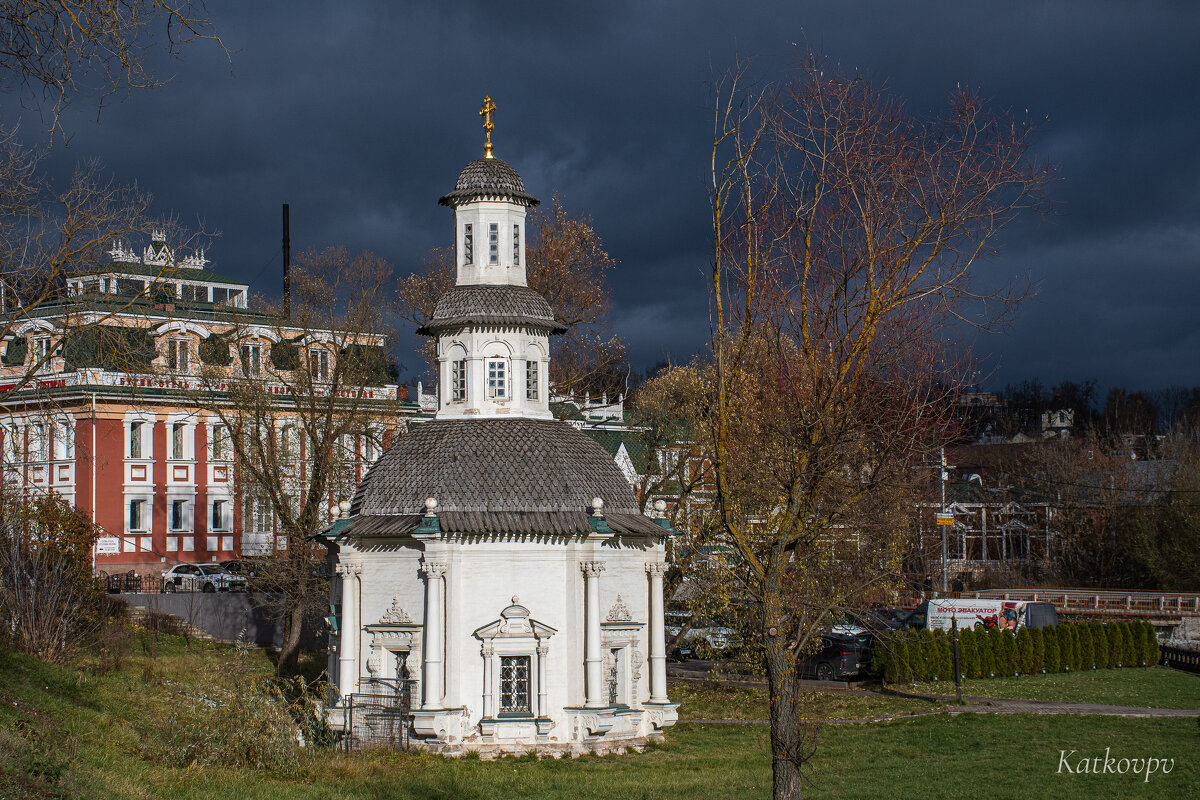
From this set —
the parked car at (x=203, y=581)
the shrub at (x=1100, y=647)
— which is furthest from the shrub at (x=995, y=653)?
the parked car at (x=203, y=581)

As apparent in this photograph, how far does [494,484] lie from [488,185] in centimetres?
731

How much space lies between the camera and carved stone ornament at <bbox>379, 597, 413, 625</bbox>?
82.9 feet

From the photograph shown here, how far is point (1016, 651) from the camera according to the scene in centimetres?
3734

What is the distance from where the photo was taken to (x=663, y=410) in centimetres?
3962

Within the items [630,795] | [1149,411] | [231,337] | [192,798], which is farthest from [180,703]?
[1149,411]

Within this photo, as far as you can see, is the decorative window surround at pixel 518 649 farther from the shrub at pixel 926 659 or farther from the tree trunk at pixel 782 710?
the shrub at pixel 926 659

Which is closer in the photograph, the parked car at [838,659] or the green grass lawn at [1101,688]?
the green grass lawn at [1101,688]

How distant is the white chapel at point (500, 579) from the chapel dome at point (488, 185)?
7.88 feet

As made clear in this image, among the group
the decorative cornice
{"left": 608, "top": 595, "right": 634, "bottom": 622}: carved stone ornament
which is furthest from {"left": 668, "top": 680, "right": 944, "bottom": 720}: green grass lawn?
the decorative cornice

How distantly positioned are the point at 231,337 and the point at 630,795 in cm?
2835

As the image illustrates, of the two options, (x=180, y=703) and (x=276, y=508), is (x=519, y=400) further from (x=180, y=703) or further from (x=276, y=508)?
(x=276, y=508)

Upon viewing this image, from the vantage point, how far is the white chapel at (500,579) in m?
24.6

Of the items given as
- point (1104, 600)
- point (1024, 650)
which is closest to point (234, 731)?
point (1024, 650)

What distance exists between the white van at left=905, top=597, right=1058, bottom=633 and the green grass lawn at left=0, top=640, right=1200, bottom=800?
1356 cm
